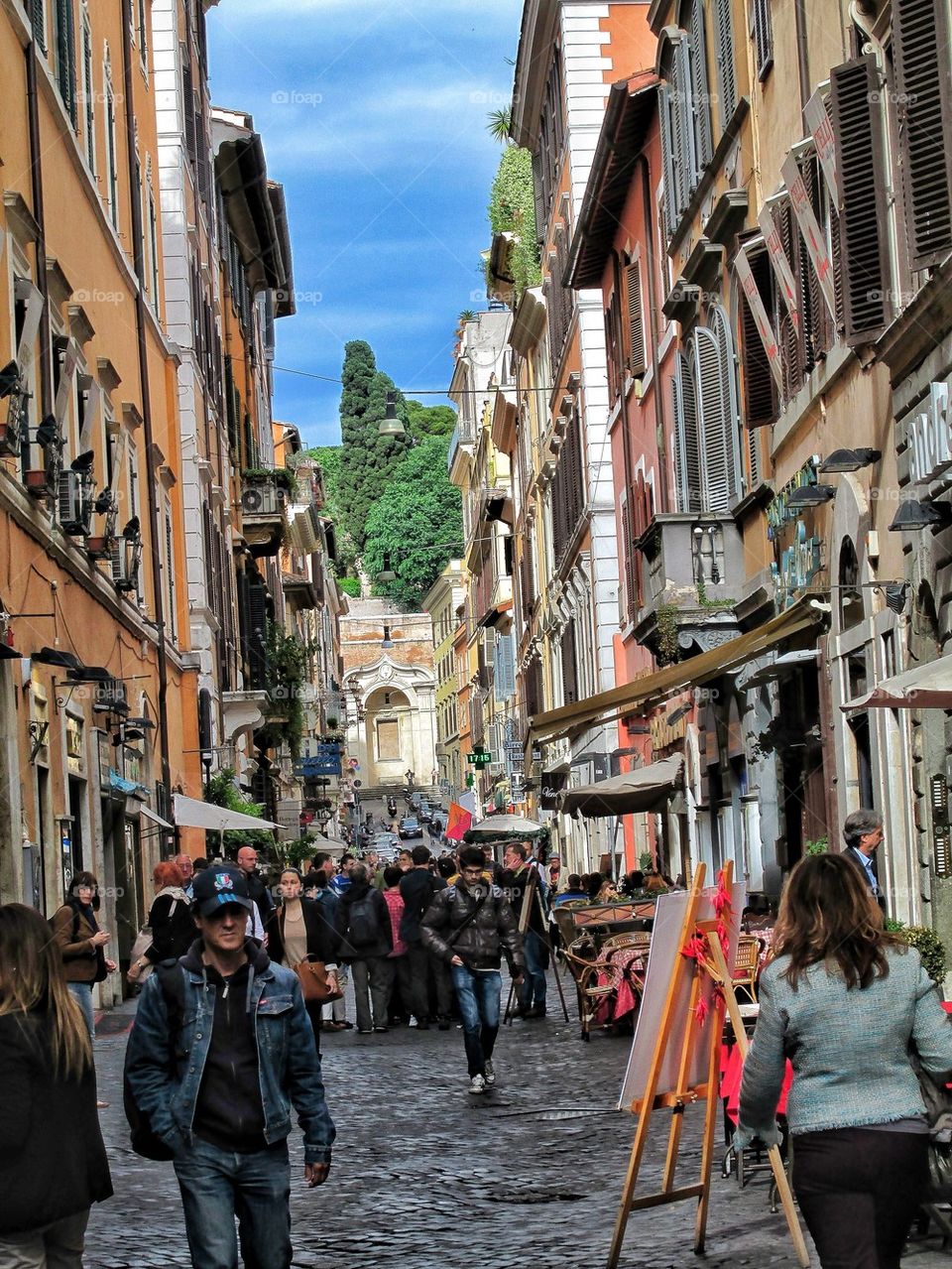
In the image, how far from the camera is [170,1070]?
6188 mm

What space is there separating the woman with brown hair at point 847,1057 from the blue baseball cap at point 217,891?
1600mm

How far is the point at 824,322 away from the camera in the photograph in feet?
54.7

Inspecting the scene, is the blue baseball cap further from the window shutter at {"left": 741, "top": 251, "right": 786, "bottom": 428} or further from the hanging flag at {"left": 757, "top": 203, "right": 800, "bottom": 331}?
the window shutter at {"left": 741, "top": 251, "right": 786, "bottom": 428}

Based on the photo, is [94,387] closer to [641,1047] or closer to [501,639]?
[641,1047]

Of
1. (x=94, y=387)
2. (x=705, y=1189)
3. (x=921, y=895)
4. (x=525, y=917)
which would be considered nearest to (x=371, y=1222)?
(x=705, y=1189)

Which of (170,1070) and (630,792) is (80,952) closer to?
(170,1070)

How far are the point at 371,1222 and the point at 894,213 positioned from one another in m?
7.47

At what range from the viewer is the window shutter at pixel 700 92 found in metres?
21.9

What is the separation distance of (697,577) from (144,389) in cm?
950

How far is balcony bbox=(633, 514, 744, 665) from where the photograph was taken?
21.9m

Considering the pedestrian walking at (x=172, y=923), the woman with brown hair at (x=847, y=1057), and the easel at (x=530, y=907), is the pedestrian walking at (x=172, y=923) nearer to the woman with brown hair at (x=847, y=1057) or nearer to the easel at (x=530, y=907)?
the easel at (x=530, y=907)

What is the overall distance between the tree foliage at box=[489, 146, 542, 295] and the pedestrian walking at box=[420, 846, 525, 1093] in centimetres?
3876

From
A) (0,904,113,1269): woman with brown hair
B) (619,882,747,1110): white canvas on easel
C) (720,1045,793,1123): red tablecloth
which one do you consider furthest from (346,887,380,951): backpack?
(0,904,113,1269): woman with brown hair

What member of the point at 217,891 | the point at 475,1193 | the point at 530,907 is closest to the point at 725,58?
the point at 530,907
